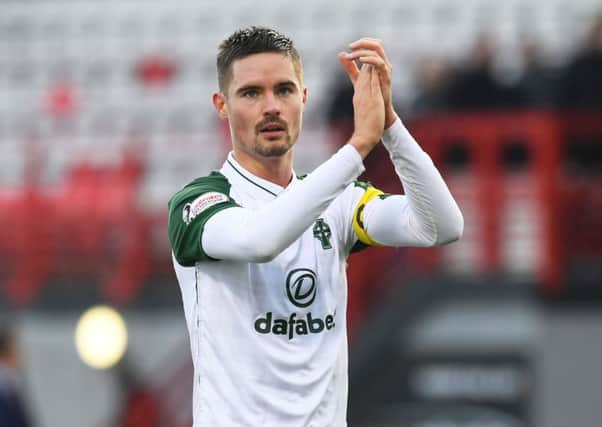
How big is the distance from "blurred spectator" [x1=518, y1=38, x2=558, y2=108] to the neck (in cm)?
574

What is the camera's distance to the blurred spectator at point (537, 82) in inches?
376

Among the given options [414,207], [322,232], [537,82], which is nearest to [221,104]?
[322,232]

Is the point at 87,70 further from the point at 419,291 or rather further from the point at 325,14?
the point at 419,291

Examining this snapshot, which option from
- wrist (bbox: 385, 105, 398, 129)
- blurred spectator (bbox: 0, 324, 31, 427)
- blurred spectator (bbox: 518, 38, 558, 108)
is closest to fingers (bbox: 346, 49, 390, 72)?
wrist (bbox: 385, 105, 398, 129)

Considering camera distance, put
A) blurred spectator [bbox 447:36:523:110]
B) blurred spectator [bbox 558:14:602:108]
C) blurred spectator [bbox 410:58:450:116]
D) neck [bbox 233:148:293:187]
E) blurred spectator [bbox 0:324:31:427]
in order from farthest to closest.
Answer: blurred spectator [bbox 410:58:450:116], blurred spectator [bbox 447:36:523:110], blurred spectator [bbox 558:14:602:108], blurred spectator [bbox 0:324:31:427], neck [bbox 233:148:293:187]

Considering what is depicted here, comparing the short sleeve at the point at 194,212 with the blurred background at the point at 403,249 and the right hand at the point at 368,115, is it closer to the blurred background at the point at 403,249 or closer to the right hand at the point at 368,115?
the right hand at the point at 368,115

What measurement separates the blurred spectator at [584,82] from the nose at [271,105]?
5989 millimetres

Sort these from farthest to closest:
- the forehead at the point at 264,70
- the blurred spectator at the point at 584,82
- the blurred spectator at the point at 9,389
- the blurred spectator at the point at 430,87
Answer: the blurred spectator at the point at 430,87 → the blurred spectator at the point at 584,82 → the blurred spectator at the point at 9,389 → the forehead at the point at 264,70

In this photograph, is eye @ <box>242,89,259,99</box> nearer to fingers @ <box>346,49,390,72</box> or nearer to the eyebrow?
the eyebrow

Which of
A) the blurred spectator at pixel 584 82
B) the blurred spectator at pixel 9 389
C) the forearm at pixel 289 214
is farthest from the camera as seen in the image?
the blurred spectator at pixel 584 82

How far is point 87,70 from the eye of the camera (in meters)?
15.0

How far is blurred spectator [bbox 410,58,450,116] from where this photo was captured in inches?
385

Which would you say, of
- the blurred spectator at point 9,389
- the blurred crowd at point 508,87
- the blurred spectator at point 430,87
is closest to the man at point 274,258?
the blurred spectator at point 9,389

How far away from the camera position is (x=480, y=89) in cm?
972
